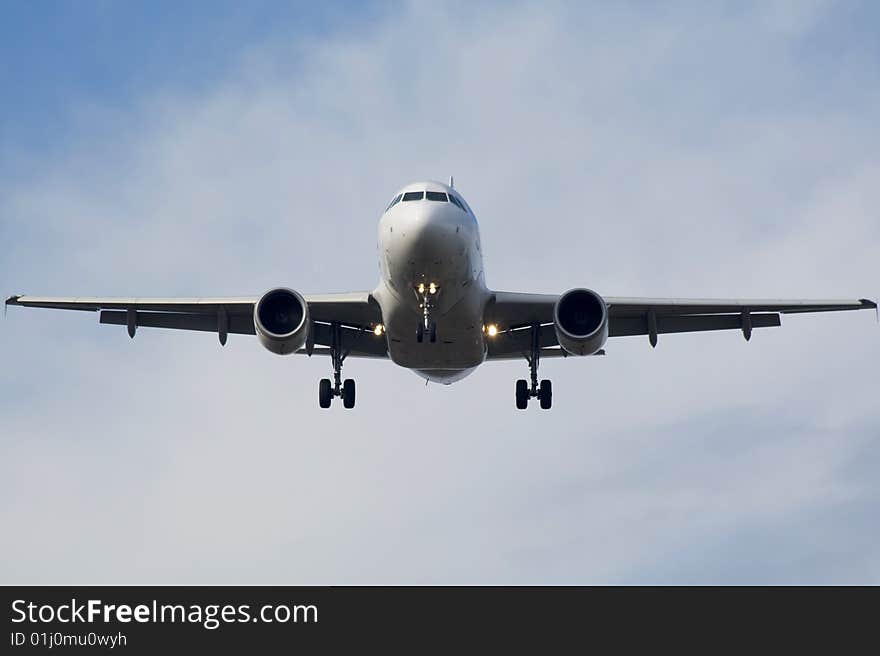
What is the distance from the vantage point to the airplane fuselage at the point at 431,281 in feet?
95.9

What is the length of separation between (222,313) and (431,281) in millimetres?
7775

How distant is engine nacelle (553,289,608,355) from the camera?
3216 centimetres

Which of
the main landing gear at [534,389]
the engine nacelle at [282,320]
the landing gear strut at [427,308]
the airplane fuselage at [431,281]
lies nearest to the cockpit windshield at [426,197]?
the airplane fuselage at [431,281]

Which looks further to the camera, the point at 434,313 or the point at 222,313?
the point at 222,313

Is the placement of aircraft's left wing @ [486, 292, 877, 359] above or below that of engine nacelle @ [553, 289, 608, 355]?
above

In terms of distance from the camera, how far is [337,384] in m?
36.6

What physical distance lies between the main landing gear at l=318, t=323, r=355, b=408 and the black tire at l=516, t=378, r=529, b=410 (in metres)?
4.61

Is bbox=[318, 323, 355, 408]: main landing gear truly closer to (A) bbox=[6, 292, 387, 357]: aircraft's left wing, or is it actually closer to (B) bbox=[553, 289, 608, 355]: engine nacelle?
(A) bbox=[6, 292, 387, 357]: aircraft's left wing

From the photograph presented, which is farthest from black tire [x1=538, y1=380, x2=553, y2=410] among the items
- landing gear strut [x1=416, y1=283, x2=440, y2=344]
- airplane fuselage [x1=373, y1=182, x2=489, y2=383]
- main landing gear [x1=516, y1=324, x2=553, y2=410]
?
landing gear strut [x1=416, y1=283, x2=440, y2=344]

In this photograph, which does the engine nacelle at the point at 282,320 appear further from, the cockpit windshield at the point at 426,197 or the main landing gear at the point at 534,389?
the main landing gear at the point at 534,389

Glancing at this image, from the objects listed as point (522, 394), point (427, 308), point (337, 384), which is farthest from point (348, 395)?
point (427, 308)

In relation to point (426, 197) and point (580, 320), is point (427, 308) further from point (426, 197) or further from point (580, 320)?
point (580, 320)
